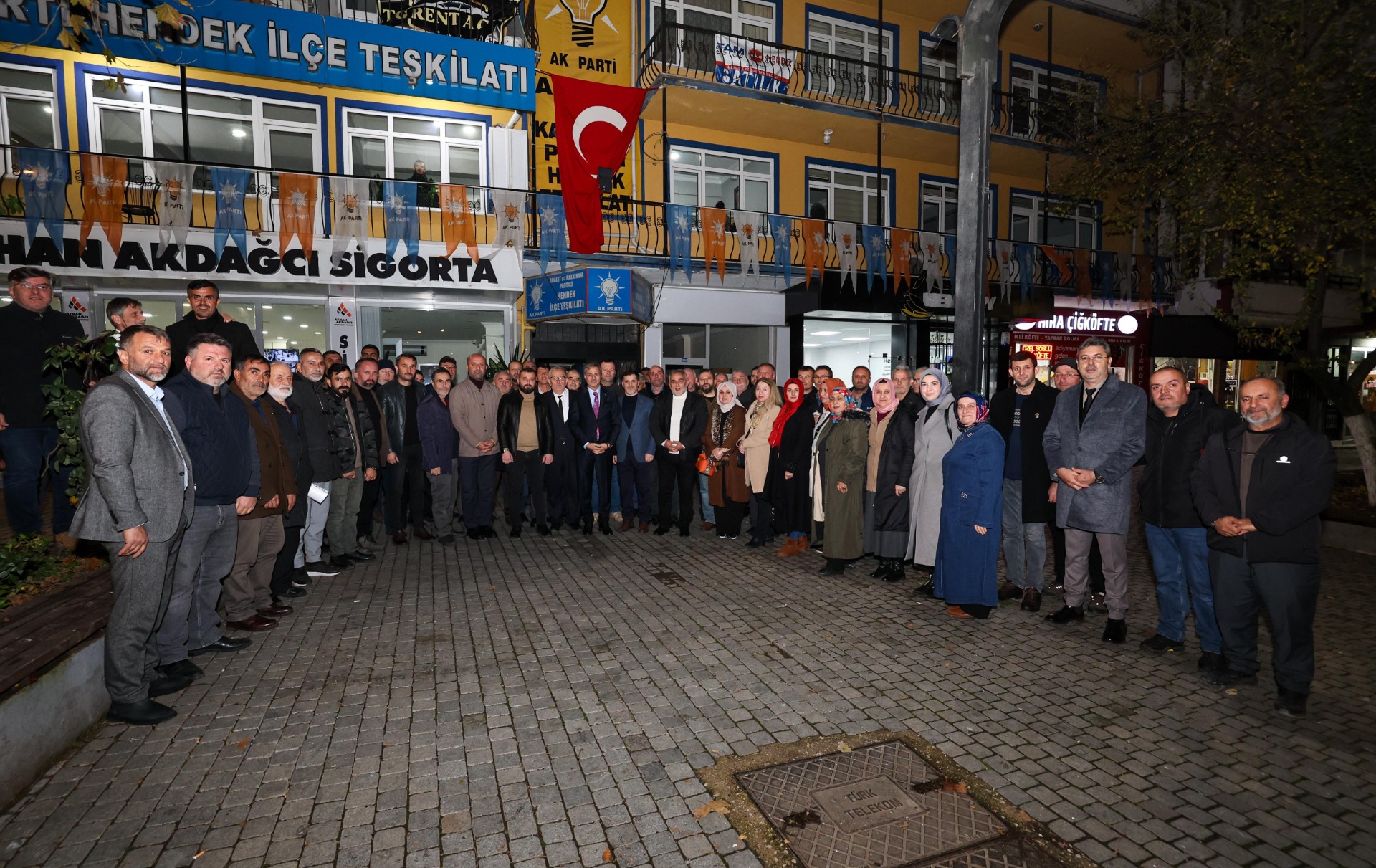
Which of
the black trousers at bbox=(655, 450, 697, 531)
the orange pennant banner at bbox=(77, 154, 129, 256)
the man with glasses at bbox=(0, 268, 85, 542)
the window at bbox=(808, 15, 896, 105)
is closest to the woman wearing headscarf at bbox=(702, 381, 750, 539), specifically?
the black trousers at bbox=(655, 450, 697, 531)

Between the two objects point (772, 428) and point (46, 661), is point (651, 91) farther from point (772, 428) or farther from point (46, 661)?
point (46, 661)

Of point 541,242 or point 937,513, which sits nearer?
point 937,513

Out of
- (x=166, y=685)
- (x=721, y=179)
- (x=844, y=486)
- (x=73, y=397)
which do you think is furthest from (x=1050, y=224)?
(x=166, y=685)

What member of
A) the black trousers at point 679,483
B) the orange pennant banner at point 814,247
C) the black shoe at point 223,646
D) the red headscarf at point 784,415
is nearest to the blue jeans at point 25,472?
the black shoe at point 223,646

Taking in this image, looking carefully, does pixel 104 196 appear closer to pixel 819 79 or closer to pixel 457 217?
pixel 457 217

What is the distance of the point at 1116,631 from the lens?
17.2ft

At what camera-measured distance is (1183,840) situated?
2953 mm

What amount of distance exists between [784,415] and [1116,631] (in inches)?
159

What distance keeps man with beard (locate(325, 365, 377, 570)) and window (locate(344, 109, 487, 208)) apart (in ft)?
25.8

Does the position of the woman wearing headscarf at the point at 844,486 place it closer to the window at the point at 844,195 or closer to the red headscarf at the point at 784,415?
the red headscarf at the point at 784,415

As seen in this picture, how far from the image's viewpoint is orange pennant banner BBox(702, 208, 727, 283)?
1506cm

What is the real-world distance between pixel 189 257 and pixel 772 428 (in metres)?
11.3

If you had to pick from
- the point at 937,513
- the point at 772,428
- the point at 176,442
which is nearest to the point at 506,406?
the point at 772,428

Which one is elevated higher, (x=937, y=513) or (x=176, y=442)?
(x=176, y=442)
